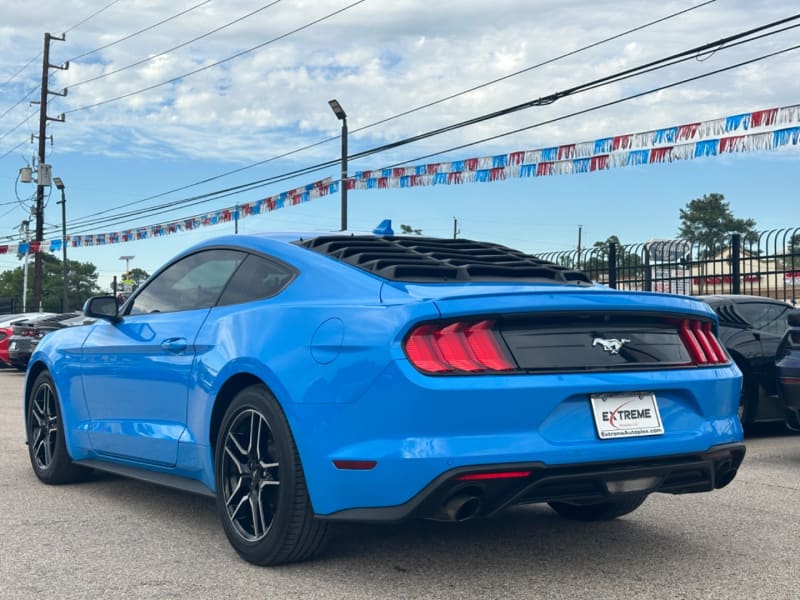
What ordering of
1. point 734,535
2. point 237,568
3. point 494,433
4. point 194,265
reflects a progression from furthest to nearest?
point 194,265 < point 734,535 < point 237,568 < point 494,433

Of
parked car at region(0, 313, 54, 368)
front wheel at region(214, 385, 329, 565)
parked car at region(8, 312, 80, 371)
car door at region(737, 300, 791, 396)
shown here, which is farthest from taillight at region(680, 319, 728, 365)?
parked car at region(0, 313, 54, 368)

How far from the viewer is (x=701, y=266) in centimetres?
1698

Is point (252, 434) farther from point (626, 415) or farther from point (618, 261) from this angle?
point (618, 261)

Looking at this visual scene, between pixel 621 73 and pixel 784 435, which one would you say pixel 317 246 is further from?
pixel 621 73

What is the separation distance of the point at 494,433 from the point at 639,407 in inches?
26.0

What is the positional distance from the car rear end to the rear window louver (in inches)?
7.1

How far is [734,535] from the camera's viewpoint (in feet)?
16.0

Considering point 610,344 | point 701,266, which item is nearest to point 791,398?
point 610,344

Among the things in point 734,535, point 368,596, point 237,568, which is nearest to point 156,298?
point 237,568

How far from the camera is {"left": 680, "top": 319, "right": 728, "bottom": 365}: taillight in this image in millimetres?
4297

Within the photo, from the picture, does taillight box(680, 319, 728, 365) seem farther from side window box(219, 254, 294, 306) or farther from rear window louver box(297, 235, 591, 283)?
side window box(219, 254, 294, 306)

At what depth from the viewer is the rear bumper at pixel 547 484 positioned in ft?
11.9

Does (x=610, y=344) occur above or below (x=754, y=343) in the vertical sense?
above

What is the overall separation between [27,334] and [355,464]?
1882 cm
